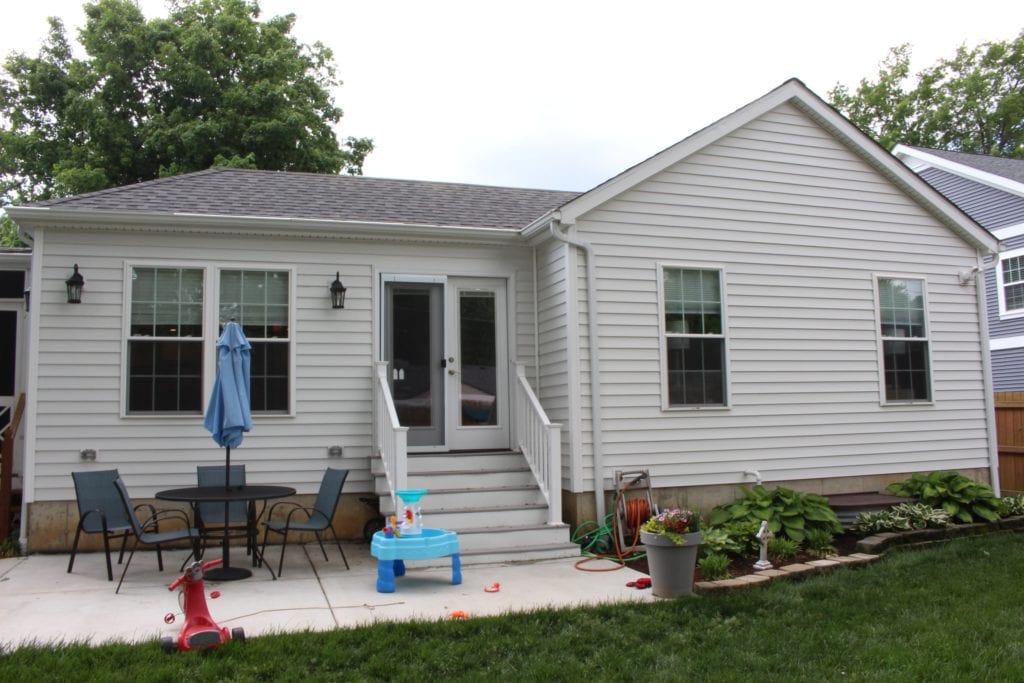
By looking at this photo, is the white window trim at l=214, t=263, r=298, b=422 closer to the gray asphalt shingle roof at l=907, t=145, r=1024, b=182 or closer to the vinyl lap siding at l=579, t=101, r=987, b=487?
the vinyl lap siding at l=579, t=101, r=987, b=487

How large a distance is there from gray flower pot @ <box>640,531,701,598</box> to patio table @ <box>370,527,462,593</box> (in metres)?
1.53

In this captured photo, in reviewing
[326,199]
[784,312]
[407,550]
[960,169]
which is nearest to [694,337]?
[784,312]

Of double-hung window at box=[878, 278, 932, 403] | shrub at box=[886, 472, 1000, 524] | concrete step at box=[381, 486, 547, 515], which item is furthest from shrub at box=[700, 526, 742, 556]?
double-hung window at box=[878, 278, 932, 403]

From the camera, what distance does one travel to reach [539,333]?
899 cm

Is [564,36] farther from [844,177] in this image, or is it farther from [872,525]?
[872,525]

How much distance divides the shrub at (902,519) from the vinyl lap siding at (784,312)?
42.8 inches

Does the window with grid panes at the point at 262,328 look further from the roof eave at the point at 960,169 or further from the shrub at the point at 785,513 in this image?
the roof eave at the point at 960,169

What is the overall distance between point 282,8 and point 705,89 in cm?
1449

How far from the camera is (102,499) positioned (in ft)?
22.7

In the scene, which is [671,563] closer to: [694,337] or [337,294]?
[694,337]

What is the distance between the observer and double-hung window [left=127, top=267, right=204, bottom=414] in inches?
312

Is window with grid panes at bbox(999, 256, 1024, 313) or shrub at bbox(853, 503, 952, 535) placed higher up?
window with grid panes at bbox(999, 256, 1024, 313)

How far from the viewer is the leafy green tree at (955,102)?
95.6 ft

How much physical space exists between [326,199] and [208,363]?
2.47 meters
